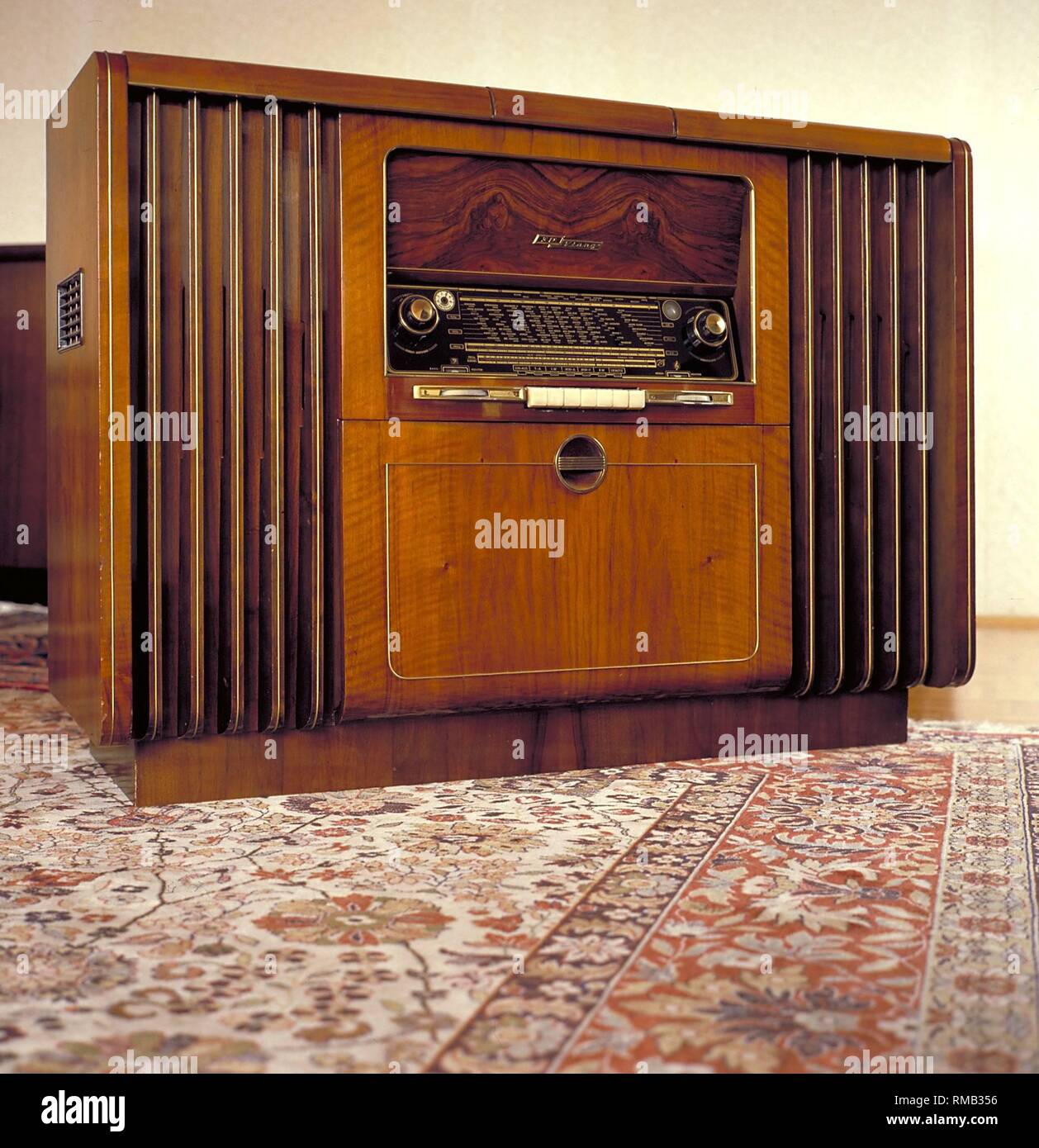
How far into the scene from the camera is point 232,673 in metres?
2.30

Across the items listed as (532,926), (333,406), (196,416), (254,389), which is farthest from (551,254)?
(532,926)

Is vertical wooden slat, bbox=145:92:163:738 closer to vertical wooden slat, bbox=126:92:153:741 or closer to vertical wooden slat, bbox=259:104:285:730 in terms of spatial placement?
vertical wooden slat, bbox=126:92:153:741

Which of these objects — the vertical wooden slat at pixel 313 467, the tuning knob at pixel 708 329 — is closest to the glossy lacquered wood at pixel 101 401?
the vertical wooden slat at pixel 313 467

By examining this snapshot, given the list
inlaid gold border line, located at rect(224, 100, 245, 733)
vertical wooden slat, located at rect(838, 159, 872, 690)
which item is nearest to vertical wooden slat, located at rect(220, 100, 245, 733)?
inlaid gold border line, located at rect(224, 100, 245, 733)

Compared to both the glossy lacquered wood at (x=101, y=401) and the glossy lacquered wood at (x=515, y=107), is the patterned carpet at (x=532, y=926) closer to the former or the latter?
the glossy lacquered wood at (x=101, y=401)

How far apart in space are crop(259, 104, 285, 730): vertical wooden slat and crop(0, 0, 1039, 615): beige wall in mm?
2358

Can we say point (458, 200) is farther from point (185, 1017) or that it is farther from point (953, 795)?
point (185, 1017)

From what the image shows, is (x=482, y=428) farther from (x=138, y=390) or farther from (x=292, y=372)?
(x=138, y=390)

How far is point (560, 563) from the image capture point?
8.19 ft

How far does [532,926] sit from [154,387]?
3.76ft

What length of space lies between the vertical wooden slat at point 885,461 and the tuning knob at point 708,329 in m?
0.35

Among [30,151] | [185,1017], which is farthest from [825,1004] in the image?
[30,151]

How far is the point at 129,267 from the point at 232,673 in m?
0.70

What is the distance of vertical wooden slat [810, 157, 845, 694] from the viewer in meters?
2.70
